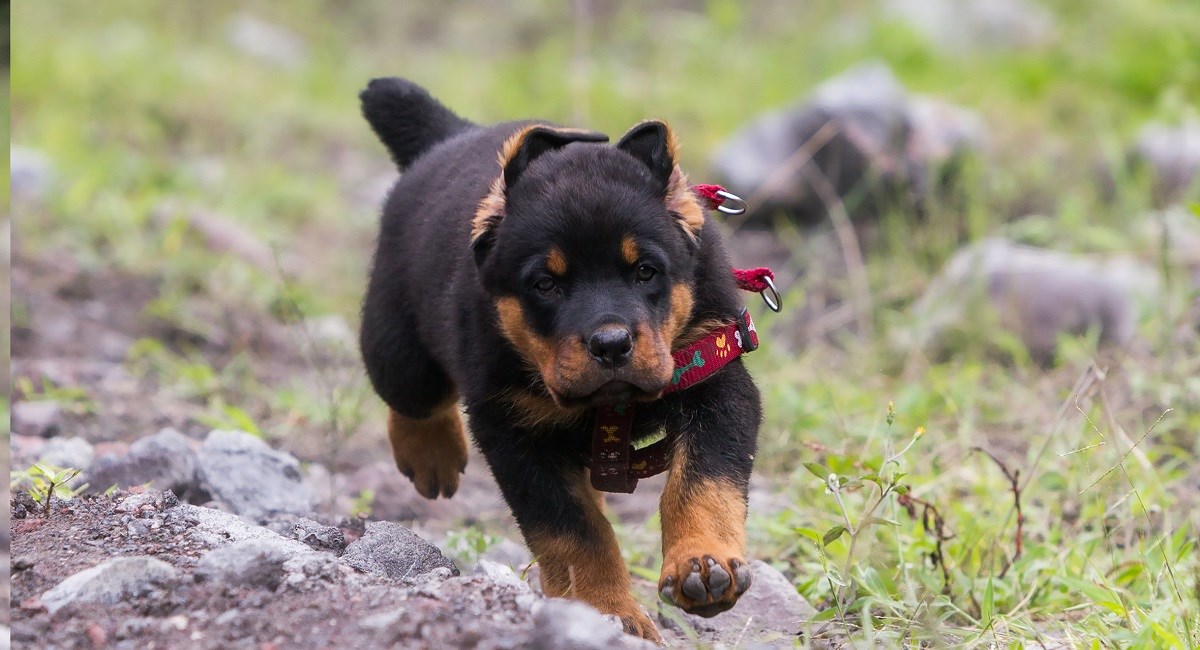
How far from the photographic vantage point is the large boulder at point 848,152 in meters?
7.89

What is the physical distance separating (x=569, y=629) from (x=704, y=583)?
55cm

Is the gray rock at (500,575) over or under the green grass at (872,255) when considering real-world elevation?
over

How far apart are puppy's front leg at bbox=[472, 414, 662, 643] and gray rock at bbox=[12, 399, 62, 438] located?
222 cm

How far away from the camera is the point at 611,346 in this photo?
3.01 metres

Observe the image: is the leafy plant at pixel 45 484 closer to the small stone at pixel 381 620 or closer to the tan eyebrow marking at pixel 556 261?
the small stone at pixel 381 620

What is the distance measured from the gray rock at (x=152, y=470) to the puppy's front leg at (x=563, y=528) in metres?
1.09

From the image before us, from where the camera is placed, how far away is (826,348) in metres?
6.74

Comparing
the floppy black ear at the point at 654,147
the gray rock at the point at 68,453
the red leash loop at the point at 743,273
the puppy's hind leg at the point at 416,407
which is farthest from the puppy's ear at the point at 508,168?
the gray rock at the point at 68,453

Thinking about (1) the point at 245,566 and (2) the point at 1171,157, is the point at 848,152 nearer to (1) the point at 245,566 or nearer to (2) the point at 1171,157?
(2) the point at 1171,157

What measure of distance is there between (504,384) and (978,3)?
9.71m

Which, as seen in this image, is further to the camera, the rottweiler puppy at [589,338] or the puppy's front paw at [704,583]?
the rottweiler puppy at [589,338]

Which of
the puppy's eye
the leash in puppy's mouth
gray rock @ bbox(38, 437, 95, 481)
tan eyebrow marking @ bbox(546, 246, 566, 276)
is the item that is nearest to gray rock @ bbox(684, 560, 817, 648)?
the leash in puppy's mouth

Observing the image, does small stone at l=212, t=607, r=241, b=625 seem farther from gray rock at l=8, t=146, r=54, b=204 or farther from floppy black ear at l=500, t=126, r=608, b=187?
gray rock at l=8, t=146, r=54, b=204

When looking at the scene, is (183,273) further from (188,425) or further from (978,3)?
(978,3)
